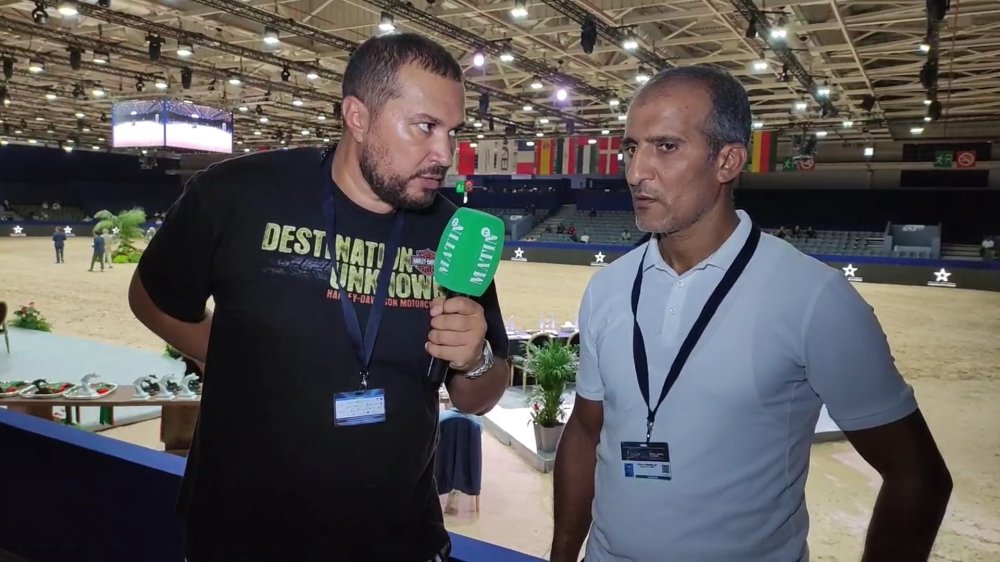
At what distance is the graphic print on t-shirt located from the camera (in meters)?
1.34

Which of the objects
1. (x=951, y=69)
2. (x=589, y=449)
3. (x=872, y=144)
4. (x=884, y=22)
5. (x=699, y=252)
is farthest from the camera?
(x=872, y=144)

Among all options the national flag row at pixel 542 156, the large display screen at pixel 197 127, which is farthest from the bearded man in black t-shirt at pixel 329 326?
the national flag row at pixel 542 156

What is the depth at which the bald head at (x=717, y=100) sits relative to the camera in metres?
1.50

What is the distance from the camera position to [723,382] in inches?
52.6

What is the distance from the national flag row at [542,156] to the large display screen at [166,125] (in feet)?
Answer: 29.5

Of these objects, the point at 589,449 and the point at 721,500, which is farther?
the point at 589,449

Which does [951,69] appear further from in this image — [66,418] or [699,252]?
[66,418]

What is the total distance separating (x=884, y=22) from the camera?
33.1ft

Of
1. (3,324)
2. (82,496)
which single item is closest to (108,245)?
(3,324)

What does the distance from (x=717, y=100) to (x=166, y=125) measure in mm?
14557

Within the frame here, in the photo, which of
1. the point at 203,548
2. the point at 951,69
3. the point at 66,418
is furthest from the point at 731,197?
the point at 951,69

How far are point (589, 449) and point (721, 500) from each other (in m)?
0.42

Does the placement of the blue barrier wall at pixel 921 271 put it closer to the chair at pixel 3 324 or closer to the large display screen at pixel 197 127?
the large display screen at pixel 197 127

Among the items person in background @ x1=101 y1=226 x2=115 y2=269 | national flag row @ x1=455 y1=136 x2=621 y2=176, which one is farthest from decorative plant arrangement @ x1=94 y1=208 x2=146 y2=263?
national flag row @ x1=455 y1=136 x2=621 y2=176
